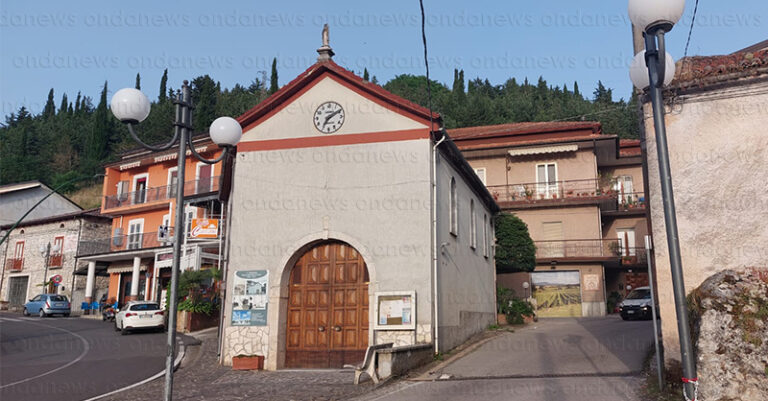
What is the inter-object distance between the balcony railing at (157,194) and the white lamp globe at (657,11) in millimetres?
30528

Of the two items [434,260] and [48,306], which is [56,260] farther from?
[434,260]

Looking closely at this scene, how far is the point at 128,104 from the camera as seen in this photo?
7285mm

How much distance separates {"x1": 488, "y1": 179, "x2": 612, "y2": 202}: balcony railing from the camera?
34.3 m

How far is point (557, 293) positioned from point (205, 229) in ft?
64.9

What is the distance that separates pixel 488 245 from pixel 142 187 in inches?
1063

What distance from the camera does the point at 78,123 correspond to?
270ft

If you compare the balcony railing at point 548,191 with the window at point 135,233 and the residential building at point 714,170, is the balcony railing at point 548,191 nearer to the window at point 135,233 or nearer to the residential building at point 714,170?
the window at point 135,233

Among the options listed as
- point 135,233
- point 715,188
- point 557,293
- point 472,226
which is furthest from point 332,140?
point 135,233

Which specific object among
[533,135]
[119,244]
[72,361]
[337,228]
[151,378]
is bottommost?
[151,378]

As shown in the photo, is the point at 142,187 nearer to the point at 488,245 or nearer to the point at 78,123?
the point at 488,245

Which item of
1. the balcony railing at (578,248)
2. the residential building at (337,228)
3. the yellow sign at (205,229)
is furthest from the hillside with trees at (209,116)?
the residential building at (337,228)

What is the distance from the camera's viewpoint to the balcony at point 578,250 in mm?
33500

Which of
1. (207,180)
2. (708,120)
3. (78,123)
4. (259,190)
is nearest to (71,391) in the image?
(259,190)

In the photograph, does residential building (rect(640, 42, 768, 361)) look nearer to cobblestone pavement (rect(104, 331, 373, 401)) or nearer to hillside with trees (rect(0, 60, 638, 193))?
cobblestone pavement (rect(104, 331, 373, 401))
